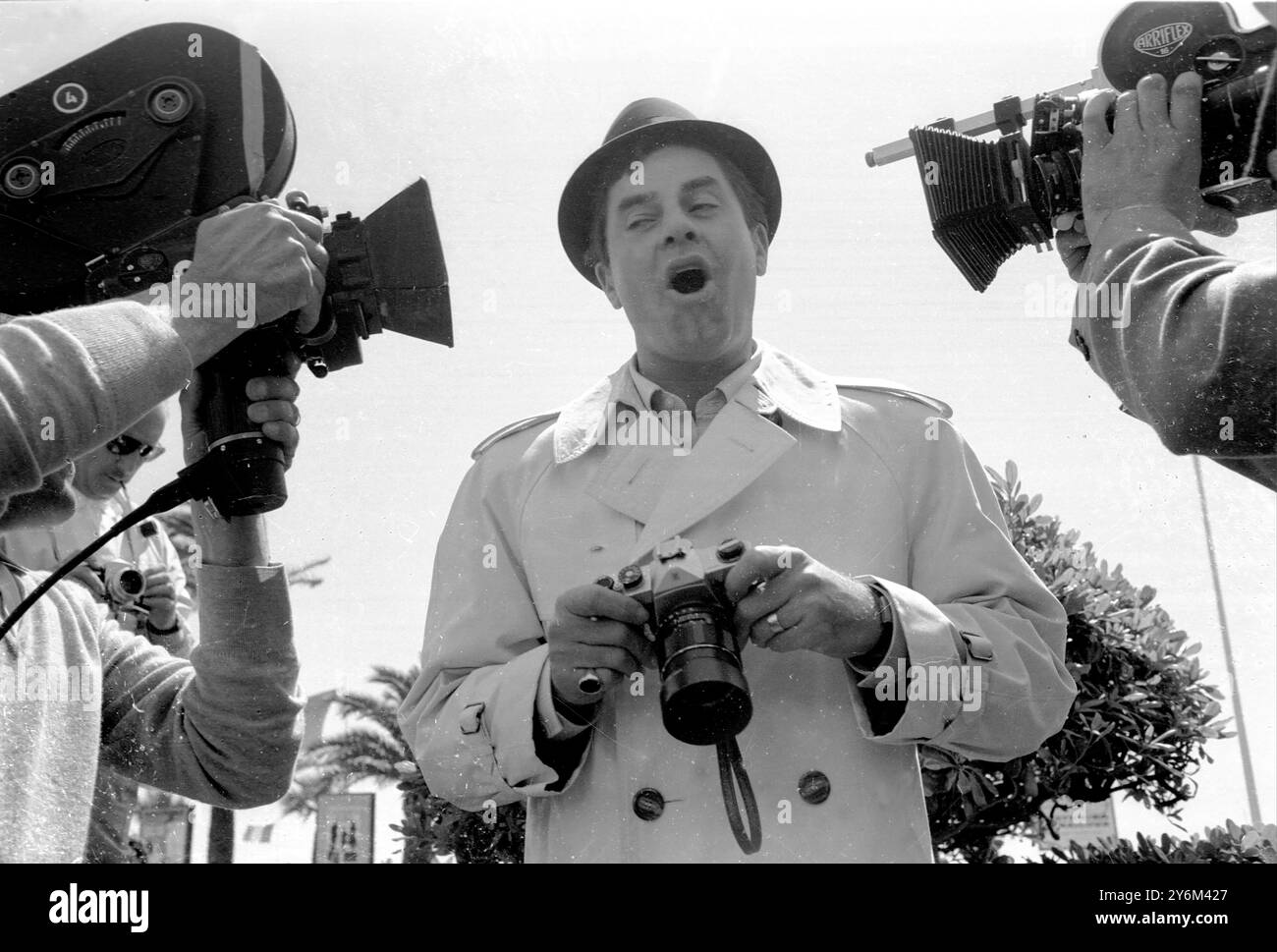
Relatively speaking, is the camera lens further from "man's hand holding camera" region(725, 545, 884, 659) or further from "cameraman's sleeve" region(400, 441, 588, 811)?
"cameraman's sleeve" region(400, 441, 588, 811)

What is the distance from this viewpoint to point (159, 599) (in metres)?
2.06

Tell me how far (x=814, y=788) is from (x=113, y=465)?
1.10m

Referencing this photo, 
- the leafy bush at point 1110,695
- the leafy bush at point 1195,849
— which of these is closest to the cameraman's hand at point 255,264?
the leafy bush at point 1110,695

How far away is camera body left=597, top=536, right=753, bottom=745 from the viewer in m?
1.27

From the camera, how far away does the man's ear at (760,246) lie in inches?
71.7

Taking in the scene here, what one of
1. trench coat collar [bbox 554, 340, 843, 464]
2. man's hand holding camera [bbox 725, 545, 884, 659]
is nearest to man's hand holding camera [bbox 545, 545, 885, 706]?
man's hand holding camera [bbox 725, 545, 884, 659]

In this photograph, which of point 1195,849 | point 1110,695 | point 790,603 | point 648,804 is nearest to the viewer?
point 790,603

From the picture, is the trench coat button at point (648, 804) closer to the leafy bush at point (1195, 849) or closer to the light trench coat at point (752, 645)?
the light trench coat at point (752, 645)

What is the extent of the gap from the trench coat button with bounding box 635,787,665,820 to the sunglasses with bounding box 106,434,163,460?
0.85m

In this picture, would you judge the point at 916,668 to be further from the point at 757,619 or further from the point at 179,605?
the point at 179,605

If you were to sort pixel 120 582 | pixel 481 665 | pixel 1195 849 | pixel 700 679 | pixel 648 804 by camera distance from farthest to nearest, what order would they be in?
pixel 1195 849 < pixel 120 582 < pixel 481 665 < pixel 648 804 < pixel 700 679

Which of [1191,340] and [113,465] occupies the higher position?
[113,465]

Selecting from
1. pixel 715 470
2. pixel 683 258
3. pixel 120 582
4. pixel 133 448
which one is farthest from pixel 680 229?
pixel 120 582

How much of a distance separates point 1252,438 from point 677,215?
0.77 m
